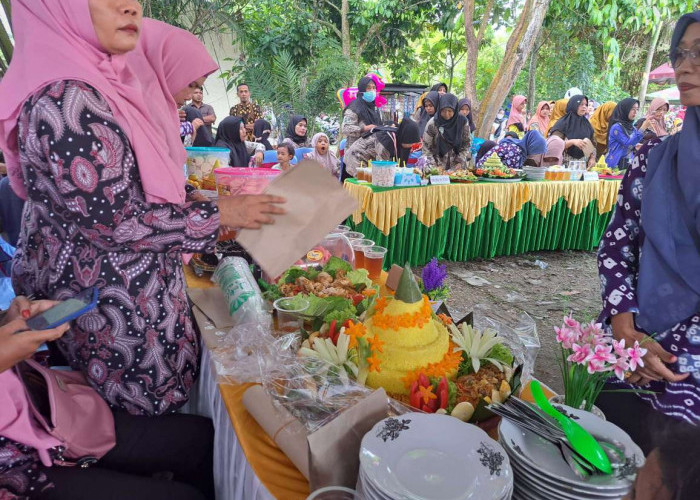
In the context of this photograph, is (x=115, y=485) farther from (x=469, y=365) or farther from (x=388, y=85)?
(x=388, y=85)

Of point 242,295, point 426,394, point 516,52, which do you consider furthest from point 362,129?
point 426,394

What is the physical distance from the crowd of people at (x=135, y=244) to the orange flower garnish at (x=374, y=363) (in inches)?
15.8

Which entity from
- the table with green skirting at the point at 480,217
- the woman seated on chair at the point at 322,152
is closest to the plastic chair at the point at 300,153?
the woman seated on chair at the point at 322,152

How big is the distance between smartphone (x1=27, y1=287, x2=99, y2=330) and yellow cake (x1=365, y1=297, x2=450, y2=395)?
639 millimetres

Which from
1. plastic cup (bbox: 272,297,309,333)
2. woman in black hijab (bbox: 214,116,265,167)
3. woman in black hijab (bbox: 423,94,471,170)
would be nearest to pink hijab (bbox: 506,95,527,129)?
woman in black hijab (bbox: 423,94,471,170)

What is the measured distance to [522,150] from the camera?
621 centimetres

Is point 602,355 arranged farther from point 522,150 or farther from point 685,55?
point 522,150

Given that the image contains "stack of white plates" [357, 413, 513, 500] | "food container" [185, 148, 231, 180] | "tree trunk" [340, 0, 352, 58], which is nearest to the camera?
"stack of white plates" [357, 413, 513, 500]

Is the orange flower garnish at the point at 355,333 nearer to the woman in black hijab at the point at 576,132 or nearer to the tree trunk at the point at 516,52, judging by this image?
the woman in black hijab at the point at 576,132

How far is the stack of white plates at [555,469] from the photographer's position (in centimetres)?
65

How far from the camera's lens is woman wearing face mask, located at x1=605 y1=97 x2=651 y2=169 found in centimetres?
686

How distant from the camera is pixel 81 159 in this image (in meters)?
0.97

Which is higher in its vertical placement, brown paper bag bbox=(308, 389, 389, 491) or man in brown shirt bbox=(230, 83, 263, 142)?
man in brown shirt bbox=(230, 83, 263, 142)

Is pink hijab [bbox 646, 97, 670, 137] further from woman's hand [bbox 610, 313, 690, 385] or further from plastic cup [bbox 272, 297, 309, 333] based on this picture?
plastic cup [bbox 272, 297, 309, 333]
